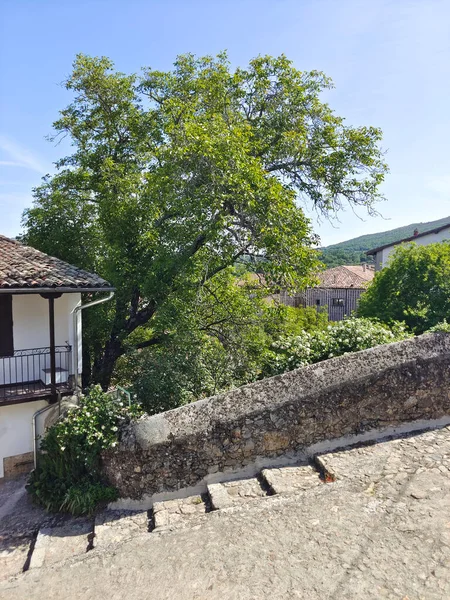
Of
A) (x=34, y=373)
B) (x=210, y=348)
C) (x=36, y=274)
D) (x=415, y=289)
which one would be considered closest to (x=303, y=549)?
(x=210, y=348)

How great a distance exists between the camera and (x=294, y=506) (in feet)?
17.1

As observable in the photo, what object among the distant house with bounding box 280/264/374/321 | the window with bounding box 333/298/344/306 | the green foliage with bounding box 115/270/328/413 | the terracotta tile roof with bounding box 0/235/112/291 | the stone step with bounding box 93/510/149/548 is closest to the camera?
the stone step with bounding box 93/510/149/548

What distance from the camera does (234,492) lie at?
5.88m

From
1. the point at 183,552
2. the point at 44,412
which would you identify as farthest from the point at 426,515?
the point at 44,412

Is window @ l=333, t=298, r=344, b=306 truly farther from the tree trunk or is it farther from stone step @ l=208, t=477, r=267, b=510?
stone step @ l=208, t=477, r=267, b=510

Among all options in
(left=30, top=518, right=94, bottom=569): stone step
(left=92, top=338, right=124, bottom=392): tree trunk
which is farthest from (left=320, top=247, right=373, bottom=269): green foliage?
(left=30, top=518, right=94, bottom=569): stone step

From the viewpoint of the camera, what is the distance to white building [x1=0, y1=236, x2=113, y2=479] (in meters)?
8.14

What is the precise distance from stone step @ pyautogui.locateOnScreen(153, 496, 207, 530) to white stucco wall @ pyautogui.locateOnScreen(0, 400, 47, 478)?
3.58 metres

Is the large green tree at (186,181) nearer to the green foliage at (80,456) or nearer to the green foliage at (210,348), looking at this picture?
the green foliage at (210,348)

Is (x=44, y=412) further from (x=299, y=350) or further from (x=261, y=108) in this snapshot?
(x=261, y=108)

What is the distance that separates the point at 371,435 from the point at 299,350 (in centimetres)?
202

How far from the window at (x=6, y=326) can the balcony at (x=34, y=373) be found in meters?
0.15

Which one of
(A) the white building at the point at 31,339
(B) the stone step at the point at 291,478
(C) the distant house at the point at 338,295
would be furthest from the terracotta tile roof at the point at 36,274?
(C) the distant house at the point at 338,295

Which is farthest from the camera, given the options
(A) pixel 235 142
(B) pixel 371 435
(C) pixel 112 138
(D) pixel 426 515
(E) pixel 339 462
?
(C) pixel 112 138
